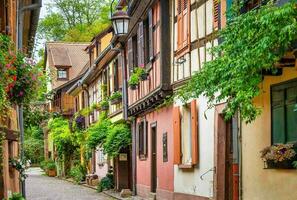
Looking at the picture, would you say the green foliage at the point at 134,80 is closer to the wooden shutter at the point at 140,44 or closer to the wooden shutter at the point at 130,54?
the wooden shutter at the point at 140,44

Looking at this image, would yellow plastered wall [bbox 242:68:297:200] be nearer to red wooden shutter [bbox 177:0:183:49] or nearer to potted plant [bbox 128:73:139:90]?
red wooden shutter [bbox 177:0:183:49]

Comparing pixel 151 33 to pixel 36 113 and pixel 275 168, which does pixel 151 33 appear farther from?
pixel 275 168

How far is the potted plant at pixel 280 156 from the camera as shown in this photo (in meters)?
10.0

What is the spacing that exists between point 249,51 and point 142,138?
14198mm

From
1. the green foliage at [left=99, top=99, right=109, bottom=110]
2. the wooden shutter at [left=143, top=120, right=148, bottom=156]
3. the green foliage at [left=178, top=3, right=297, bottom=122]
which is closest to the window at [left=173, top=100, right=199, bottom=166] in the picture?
the wooden shutter at [left=143, top=120, right=148, bottom=156]

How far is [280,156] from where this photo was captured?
10188mm

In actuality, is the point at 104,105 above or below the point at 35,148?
above

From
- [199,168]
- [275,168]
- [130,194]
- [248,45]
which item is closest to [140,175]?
[130,194]

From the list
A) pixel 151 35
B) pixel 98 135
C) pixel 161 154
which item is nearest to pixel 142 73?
pixel 151 35

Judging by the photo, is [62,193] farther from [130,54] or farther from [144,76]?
[144,76]

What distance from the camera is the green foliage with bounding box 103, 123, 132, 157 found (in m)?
24.1

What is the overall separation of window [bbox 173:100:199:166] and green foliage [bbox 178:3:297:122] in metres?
6.21

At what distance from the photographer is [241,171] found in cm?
1211

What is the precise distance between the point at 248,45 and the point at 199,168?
684 cm
